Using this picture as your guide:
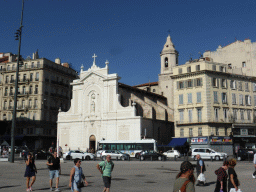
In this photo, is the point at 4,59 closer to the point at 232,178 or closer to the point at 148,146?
the point at 148,146

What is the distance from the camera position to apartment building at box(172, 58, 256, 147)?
44656 millimetres

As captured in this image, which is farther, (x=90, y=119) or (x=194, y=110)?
(x=90, y=119)

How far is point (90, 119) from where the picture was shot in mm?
51906

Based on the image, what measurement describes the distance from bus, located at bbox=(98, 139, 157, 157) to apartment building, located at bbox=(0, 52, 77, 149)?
18.7m

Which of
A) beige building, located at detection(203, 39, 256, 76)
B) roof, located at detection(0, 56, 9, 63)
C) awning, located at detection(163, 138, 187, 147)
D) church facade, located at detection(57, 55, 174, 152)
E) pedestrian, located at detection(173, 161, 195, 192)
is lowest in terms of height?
awning, located at detection(163, 138, 187, 147)

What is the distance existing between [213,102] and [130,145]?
14811mm

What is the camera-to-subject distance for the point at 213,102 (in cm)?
4497

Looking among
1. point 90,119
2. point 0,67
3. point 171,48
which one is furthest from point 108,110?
point 0,67

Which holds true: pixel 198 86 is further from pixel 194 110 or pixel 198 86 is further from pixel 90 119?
pixel 90 119

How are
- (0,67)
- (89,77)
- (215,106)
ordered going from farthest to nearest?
(0,67), (89,77), (215,106)

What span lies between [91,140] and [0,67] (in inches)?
1153

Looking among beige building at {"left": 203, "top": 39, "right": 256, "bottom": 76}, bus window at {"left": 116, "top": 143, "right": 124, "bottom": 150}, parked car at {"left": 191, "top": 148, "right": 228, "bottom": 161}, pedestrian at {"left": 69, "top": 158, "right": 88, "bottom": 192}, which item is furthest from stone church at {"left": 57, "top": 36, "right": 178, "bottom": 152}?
pedestrian at {"left": 69, "top": 158, "right": 88, "bottom": 192}

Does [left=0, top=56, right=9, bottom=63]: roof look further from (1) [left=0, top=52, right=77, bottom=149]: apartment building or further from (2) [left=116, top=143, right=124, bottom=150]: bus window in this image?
(2) [left=116, top=143, right=124, bottom=150]: bus window

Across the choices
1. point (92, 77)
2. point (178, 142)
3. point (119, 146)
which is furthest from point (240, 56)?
point (119, 146)
